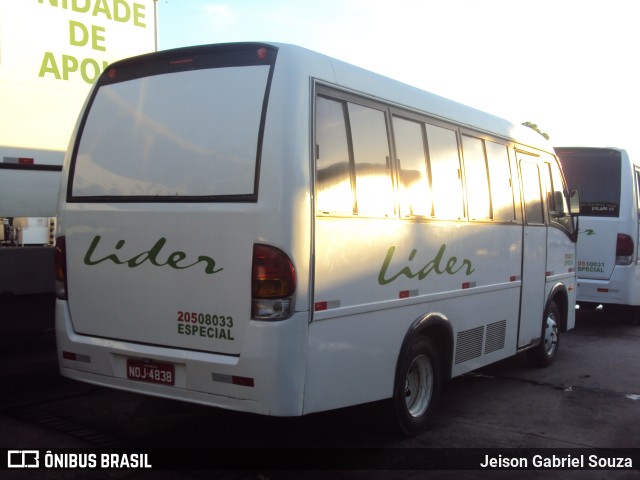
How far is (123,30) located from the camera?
9.41 meters

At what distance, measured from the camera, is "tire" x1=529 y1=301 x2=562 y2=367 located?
28.6ft

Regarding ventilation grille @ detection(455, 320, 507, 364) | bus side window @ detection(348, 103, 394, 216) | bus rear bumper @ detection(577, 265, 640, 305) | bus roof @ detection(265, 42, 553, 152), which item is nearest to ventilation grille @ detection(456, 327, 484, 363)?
ventilation grille @ detection(455, 320, 507, 364)

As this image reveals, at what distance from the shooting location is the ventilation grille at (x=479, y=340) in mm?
6605

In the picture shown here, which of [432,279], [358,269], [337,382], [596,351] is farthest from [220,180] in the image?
[596,351]

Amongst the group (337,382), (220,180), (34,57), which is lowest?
(337,382)

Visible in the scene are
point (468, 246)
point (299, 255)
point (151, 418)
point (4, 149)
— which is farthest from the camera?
point (4, 149)

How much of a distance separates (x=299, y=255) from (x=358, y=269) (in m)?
0.71

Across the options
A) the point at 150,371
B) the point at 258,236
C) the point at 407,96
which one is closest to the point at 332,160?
the point at 258,236

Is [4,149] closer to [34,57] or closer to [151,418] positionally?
[34,57]

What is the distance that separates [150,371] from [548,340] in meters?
5.55

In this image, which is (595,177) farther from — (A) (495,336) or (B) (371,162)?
(B) (371,162)

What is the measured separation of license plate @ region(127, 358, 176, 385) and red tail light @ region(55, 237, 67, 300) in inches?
32.5

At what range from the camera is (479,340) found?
6.98 meters

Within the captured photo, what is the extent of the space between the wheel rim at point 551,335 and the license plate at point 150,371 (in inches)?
210
